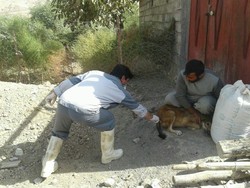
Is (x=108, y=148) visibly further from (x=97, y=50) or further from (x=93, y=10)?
(x=97, y=50)

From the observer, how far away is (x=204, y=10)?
20.9 feet

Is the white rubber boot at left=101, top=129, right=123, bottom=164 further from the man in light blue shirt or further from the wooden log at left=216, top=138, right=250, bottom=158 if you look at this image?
the wooden log at left=216, top=138, right=250, bottom=158

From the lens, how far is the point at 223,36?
220 inches

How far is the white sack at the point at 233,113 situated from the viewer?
4.11 metres

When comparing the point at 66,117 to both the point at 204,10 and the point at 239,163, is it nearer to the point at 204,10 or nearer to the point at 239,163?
the point at 239,163

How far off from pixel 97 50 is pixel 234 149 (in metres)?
6.84

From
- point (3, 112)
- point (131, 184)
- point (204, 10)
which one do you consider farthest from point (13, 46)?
point (131, 184)

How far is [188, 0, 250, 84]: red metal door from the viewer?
4.89m

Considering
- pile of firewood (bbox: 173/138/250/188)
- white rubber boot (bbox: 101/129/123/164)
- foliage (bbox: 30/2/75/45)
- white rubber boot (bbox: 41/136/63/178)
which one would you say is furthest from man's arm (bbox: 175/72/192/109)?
foliage (bbox: 30/2/75/45)

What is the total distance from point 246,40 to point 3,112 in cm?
412

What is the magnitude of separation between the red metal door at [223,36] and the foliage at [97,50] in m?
2.90

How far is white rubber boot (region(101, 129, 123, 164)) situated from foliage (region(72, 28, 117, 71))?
5.01m

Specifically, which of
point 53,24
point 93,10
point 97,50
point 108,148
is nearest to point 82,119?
point 108,148

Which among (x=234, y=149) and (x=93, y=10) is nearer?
(x=234, y=149)
